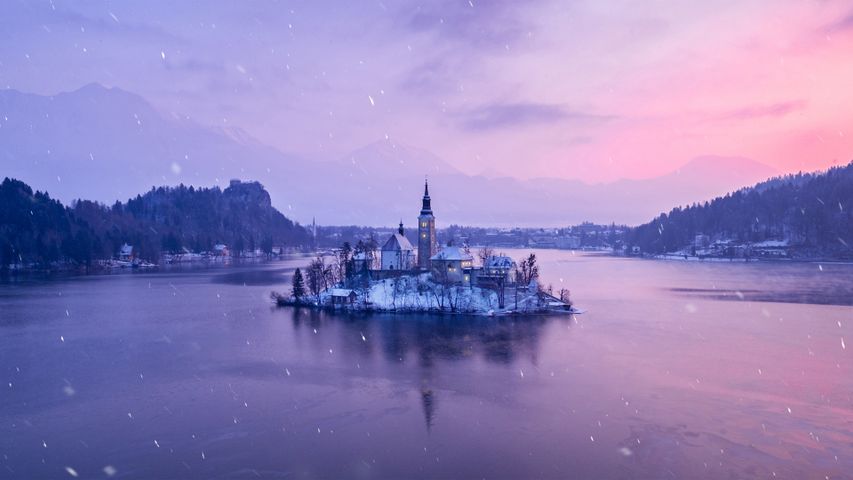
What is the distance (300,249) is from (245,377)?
368 ft

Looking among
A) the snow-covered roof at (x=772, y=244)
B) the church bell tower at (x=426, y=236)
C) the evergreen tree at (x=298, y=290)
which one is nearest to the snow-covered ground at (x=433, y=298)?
the evergreen tree at (x=298, y=290)

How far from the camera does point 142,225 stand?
99000mm

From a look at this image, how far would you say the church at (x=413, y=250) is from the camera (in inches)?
1636

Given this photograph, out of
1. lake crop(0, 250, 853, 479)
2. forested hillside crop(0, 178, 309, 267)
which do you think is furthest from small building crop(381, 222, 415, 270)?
forested hillside crop(0, 178, 309, 267)

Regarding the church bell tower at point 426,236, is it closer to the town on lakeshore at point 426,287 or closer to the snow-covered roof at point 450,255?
the town on lakeshore at point 426,287

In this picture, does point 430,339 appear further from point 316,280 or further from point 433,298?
point 316,280

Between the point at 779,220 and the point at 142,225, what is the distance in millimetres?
107885

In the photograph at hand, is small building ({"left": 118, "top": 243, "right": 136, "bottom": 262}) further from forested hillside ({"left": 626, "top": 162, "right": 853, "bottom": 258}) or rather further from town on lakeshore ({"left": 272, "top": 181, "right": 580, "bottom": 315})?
forested hillside ({"left": 626, "top": 162, "right": 853, "bottom": 258})

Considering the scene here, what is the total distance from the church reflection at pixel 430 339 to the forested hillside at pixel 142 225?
50.9 metres

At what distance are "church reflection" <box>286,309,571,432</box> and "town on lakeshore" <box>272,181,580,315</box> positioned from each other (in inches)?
61.6

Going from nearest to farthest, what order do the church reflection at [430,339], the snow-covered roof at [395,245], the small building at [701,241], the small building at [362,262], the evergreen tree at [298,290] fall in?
the church reflection at [430,339]
the evergreen tree at [298,290]
the small building at [362,262]
the snow-covered roof at [395,245]
the small building at [701,241]

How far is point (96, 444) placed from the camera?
43.3ft

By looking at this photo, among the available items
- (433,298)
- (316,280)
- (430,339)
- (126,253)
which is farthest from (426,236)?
(126,253)

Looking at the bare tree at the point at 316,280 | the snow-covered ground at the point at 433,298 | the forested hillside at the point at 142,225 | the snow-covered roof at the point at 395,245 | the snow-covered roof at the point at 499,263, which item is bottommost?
the snow-covered ground at the point at 433,298
